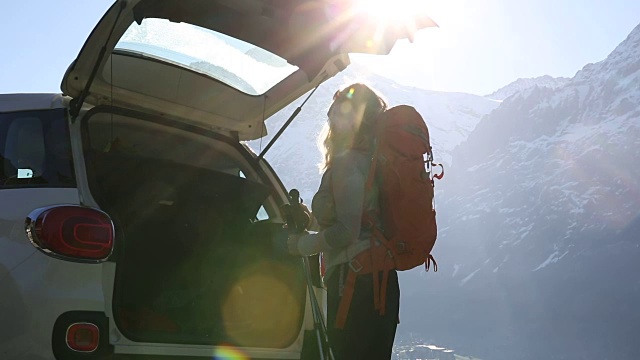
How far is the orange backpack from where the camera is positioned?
3947 millimetres

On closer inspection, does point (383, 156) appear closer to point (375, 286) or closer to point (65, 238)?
point (375, 286)

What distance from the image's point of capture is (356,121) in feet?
13.7

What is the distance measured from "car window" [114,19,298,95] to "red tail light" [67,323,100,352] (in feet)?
5.84

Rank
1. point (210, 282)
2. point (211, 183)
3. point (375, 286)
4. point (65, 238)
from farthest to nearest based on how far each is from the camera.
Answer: point (211, 183) → point (210, 282) → point (375, 286) → point (65, 238)

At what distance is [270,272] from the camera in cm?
485

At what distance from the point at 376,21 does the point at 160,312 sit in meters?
2.31

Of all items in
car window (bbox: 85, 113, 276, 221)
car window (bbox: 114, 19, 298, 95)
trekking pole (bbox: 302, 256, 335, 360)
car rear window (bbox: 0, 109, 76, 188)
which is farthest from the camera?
car window (bbox: 85, 113, 276, 221)

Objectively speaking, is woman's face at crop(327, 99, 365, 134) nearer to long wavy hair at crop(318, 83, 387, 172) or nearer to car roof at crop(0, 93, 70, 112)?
long wavy hair at crop(318, 83, 387, 172)

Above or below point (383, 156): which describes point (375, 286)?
below

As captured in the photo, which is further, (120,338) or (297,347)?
(297,347)

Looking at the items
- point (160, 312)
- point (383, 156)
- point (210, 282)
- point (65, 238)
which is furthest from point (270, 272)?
point (65, 238)

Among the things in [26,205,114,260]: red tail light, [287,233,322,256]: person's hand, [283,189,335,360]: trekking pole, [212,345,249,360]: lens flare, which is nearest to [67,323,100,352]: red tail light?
[26,205,114,260]: red tail light

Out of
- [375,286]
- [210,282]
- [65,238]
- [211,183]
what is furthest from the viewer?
[211,183]

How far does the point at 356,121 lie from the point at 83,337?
6.22 feet
